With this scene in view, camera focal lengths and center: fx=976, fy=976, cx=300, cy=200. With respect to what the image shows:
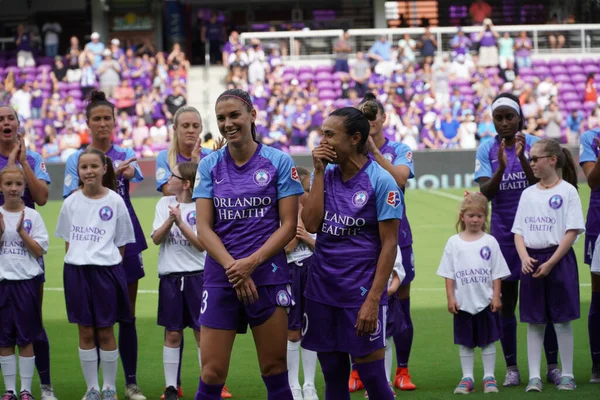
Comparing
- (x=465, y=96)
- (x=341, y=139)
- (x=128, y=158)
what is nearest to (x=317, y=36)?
(x=465, y=96)

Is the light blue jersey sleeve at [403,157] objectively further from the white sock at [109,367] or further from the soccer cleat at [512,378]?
the white sock at [109,367]

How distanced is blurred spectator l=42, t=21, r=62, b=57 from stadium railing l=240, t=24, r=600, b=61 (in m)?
5.99

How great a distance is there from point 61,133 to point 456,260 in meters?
19.0

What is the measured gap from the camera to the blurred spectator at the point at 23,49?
2850 centimetres

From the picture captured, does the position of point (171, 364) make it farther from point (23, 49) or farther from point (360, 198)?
point (23, 49)

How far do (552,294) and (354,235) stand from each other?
236cm

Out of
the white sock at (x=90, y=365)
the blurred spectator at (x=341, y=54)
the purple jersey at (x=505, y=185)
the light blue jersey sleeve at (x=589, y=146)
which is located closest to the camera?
the white sock at (x=90, y=365)

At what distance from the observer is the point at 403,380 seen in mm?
7227

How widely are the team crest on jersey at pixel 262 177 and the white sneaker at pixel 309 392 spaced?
207cm

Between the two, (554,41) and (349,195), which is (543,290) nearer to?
(349,195)

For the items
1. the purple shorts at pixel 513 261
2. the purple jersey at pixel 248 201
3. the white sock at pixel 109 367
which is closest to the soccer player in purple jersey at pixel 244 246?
the purple jersey at pixel 248 201

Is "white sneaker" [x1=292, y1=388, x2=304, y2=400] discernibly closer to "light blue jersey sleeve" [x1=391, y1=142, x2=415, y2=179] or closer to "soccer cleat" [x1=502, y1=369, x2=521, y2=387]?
"soccer cleat" [x1=502, y1=369, x2=521, y2=387]

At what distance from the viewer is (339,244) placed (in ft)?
17.3

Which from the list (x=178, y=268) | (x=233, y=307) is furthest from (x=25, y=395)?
(x=233, y=307)
